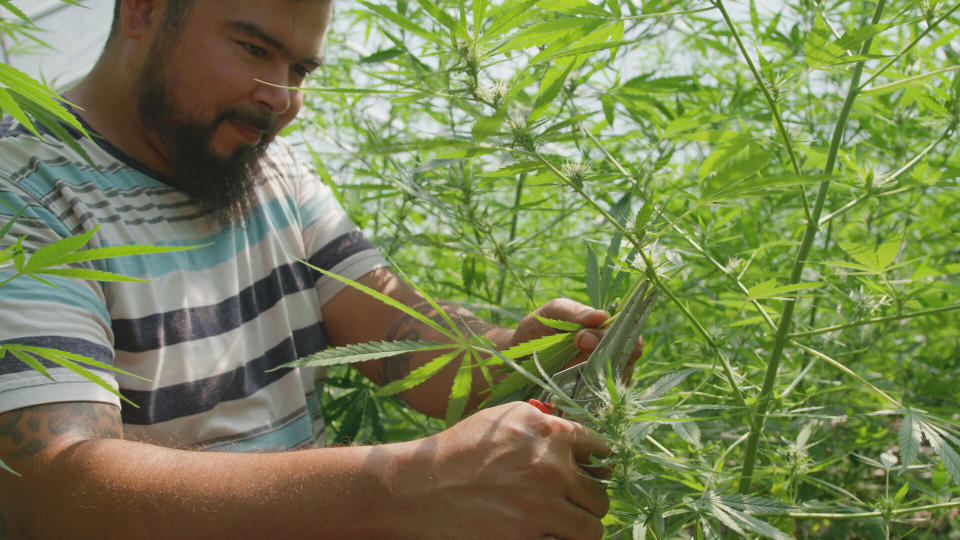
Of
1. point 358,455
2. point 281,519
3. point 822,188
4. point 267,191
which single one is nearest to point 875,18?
point 822,188

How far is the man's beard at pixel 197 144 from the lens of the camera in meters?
1.16

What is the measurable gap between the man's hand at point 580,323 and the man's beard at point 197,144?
0.56 m

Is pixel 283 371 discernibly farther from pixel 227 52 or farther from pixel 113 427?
pixel 227 52

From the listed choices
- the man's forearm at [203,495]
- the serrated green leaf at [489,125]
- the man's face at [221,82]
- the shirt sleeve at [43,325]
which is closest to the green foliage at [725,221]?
the serrated green leaf at [489,125]

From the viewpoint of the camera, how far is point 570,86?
1094 mm

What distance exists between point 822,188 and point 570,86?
450 mm

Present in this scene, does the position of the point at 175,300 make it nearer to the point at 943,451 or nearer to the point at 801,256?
the point at 801,256

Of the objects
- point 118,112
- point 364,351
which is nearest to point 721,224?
point 364,351

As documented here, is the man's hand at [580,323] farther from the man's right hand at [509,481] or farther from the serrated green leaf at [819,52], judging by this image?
the serrated green leaf at [819,52]

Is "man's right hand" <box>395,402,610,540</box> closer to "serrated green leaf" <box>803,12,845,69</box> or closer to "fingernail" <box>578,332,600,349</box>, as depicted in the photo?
"fingernail" <box>578,332,600,349</box>

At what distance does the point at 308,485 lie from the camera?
76 centimetres

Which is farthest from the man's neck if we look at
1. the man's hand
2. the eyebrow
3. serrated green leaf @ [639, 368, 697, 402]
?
serrated green leaf @ [639, 368, 697, 402]

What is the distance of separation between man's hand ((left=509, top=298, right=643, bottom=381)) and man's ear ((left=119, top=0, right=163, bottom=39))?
79cm

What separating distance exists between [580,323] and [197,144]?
72 cm
